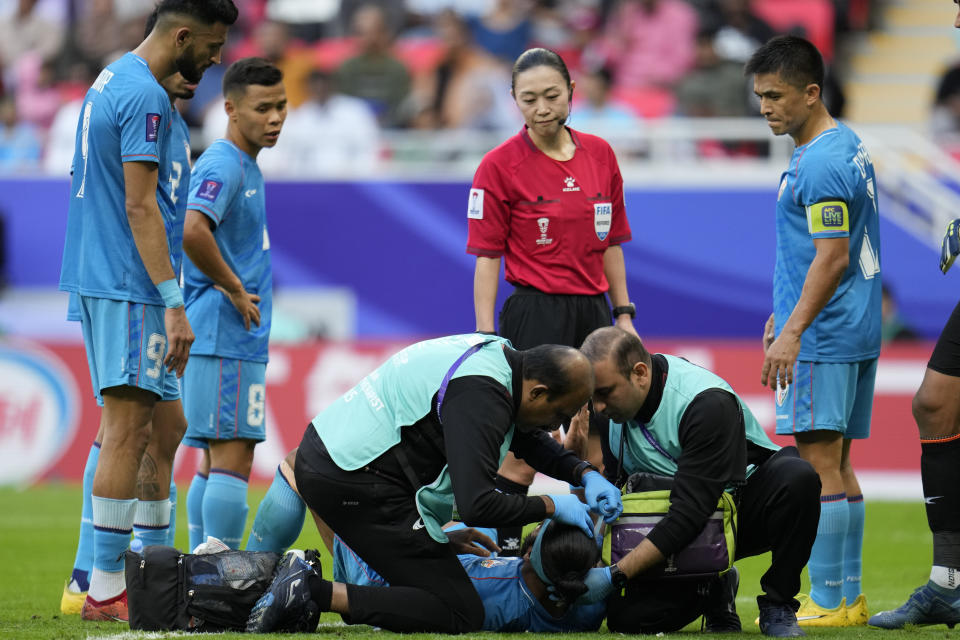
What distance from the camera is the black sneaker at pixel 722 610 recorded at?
5.14m

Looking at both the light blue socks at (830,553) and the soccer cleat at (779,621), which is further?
the light blue socks at (830,553)

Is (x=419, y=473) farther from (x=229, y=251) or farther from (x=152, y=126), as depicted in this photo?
(x=229, y=251)

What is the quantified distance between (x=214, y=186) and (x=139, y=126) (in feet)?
3.38

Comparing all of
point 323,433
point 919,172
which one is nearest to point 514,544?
point 323,433

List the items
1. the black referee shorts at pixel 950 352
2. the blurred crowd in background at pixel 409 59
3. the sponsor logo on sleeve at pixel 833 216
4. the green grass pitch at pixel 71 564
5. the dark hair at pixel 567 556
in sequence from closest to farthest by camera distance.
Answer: the dark hair at pixel 567 556, the green grass pitch at pixel 71 564, the black referee shorts at pixel 950 352, the sponsor logo on sleeve at pixel 833 216, the blurred crowd in background at pixel 409 59

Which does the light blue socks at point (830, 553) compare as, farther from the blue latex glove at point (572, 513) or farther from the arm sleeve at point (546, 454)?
the blue latex glove at point (572, 513)

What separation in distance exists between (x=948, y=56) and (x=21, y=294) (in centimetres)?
1336

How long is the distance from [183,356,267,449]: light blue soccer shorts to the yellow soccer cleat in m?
1.06

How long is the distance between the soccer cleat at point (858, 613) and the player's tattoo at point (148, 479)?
3.25m

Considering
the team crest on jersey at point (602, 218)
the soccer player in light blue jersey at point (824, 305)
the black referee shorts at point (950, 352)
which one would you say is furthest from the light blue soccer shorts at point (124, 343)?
the black referee shorts at point (950, 352)

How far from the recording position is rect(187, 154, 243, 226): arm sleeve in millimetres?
6238

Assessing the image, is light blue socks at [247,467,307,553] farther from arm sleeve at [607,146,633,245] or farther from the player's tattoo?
arm sleeve at [607,146,633,245]

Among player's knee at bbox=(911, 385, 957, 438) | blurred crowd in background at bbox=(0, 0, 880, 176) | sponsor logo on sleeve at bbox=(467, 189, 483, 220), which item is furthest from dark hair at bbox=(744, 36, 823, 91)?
blurred crowd in background at bbox=(0, 0, 880, 176)

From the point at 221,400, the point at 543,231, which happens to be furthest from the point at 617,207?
the point at 221,400
